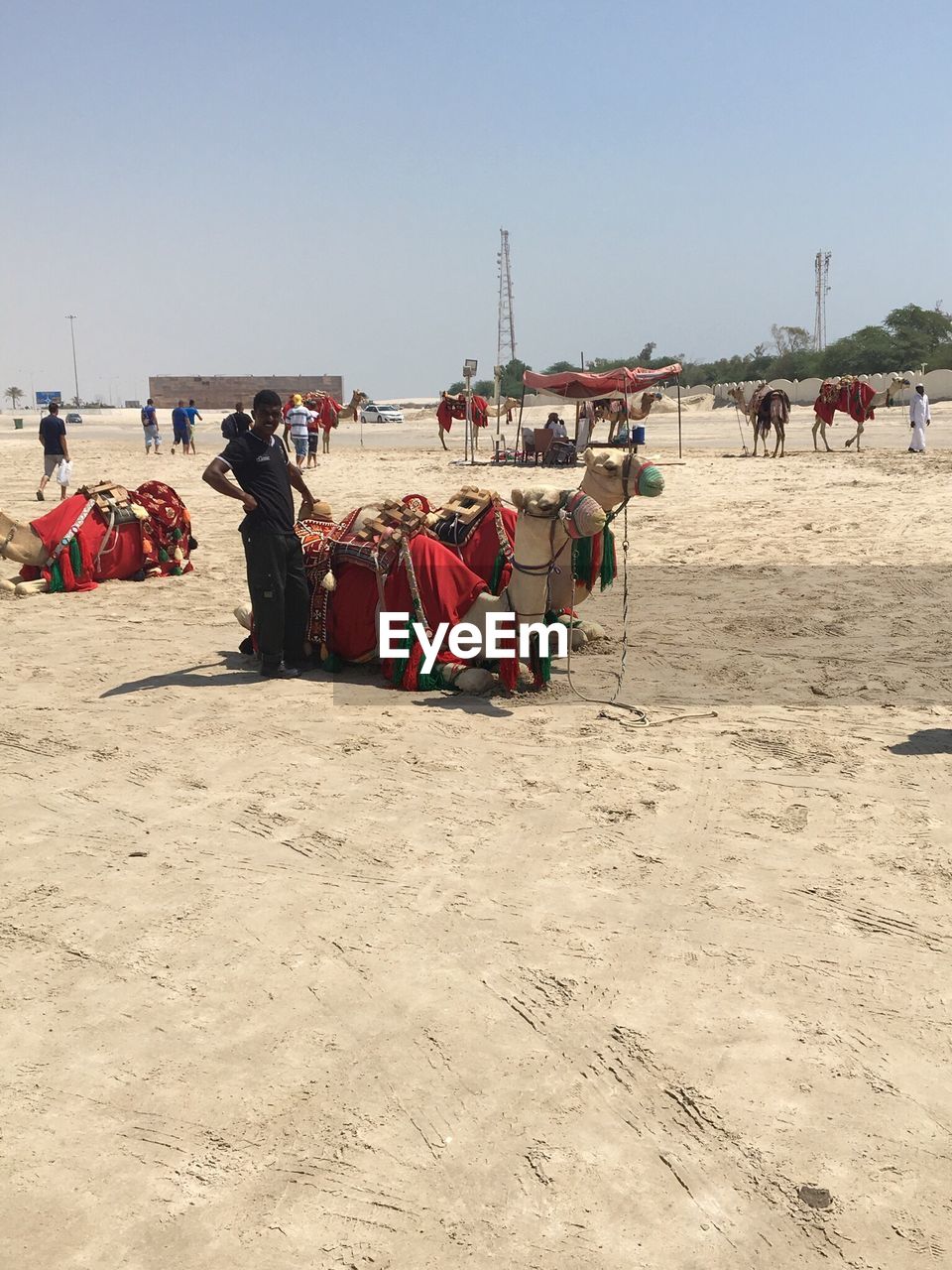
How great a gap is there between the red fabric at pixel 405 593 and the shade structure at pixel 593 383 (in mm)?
14911

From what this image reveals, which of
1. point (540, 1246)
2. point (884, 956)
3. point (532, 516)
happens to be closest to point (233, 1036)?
point (540, 1246)

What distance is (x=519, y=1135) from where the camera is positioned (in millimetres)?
3113

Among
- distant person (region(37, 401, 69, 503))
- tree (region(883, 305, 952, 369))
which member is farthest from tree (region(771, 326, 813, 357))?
distant person (region(37, 401, 69, 503))

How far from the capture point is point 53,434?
1691cm

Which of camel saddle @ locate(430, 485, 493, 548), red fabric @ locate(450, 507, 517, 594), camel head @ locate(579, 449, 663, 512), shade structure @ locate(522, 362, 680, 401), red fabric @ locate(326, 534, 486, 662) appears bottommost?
red fabric @ locate(326, 534, 486, 662)

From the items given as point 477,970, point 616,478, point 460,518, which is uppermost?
point 616,478

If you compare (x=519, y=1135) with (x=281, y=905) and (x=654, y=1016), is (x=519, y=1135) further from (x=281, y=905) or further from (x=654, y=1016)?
(x=281, y=905)

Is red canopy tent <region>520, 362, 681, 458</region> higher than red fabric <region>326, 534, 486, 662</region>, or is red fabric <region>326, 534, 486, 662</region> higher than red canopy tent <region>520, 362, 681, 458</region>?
red canopy tent <region>520, 362, 681, 458</region>

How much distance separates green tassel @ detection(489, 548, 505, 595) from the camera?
298 inches

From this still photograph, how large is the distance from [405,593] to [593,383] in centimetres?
1607

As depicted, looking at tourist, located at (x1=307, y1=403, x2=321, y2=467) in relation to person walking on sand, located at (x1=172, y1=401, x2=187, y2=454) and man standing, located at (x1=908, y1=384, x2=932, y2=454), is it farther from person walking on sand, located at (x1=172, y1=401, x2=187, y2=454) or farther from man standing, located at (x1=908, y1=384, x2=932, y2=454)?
man standing, located at (x1=908, y1=384, x2=932, y2=454)

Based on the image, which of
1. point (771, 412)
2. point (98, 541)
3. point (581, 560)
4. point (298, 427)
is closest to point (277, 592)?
point (581, 560)

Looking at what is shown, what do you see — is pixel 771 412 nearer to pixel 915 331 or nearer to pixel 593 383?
pixel 593 383

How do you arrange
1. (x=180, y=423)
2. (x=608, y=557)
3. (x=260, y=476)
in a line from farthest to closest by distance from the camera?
(x=180, y=423), (x=608, y=557), (x=260, y=476)
